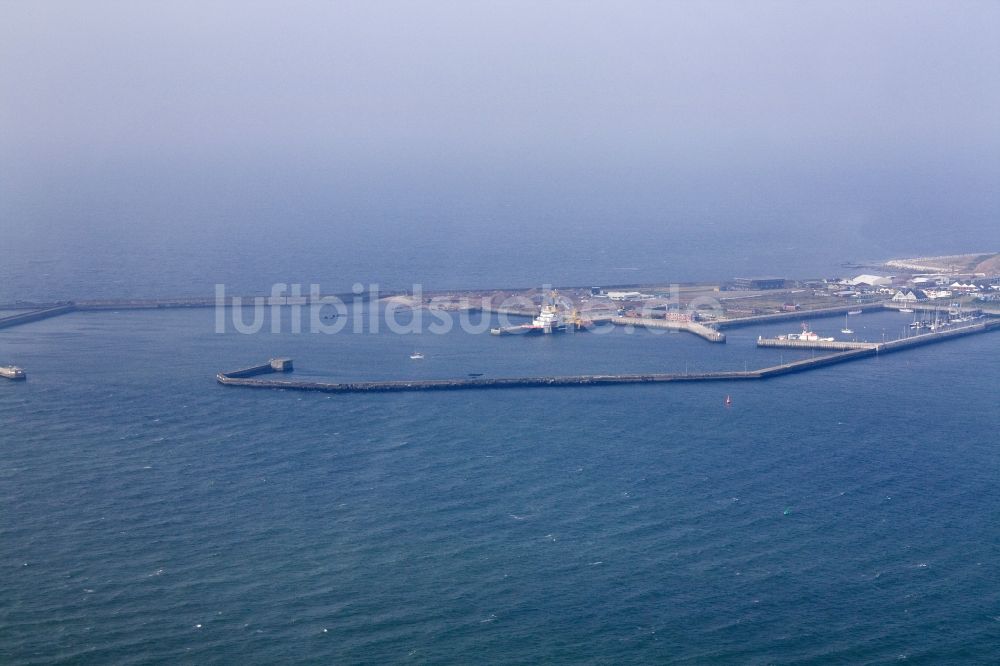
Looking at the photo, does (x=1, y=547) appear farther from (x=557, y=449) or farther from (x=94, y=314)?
(x=94, y=314)

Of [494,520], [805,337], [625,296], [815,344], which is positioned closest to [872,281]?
[625,296]

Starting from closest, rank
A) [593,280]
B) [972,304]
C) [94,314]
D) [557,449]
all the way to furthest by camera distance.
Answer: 1. [557,449]
2. [94,314]
3. [972,304]
4. [593,280]

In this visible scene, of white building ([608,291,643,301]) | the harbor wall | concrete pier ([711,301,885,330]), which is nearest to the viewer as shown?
the harbor wall

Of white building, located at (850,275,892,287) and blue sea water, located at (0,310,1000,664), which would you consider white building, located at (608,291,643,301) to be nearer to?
white building, located at (850,275,892,287)

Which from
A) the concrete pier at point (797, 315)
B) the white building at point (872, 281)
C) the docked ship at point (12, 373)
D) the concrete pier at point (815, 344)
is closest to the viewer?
the docked ship at point (12, 373)

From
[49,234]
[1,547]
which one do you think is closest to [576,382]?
[1,547]

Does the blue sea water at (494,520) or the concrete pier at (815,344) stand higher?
the concrete pier at (815,344)

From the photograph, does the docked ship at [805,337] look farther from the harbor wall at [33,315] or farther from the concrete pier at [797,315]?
the harbor wall at [33,315]

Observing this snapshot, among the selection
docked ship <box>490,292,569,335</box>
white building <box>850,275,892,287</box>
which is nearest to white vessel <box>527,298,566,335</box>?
docked ship <box>490,292,569,335</box>

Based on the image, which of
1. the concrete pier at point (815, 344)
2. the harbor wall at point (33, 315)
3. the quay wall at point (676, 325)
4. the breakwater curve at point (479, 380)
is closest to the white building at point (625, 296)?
the quay wall at point (676, 325)
